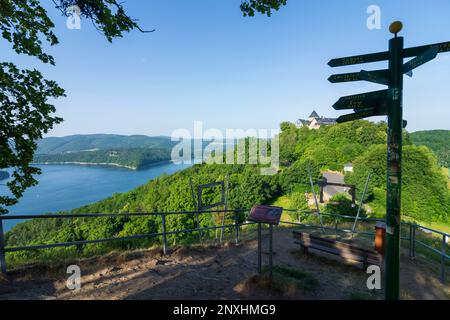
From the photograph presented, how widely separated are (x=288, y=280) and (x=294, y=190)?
47.9m

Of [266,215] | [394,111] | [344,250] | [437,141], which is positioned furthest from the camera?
[437,141]

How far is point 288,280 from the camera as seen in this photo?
423 cm

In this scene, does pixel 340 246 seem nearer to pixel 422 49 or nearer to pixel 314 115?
pixel 422 49

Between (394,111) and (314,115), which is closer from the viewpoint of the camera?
(394,111)

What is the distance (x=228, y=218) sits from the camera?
33.8 m

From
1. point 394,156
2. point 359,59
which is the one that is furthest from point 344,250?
point 359,59

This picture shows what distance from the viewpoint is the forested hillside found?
35.2 metres

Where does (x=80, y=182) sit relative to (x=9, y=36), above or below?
below

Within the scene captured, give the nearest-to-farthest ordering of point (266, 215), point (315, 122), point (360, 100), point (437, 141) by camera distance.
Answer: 1. point (360, 100)
2. point (266, 215)
3. point (437, 141)
4. point (315, 122)

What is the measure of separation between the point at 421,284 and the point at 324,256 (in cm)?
196
